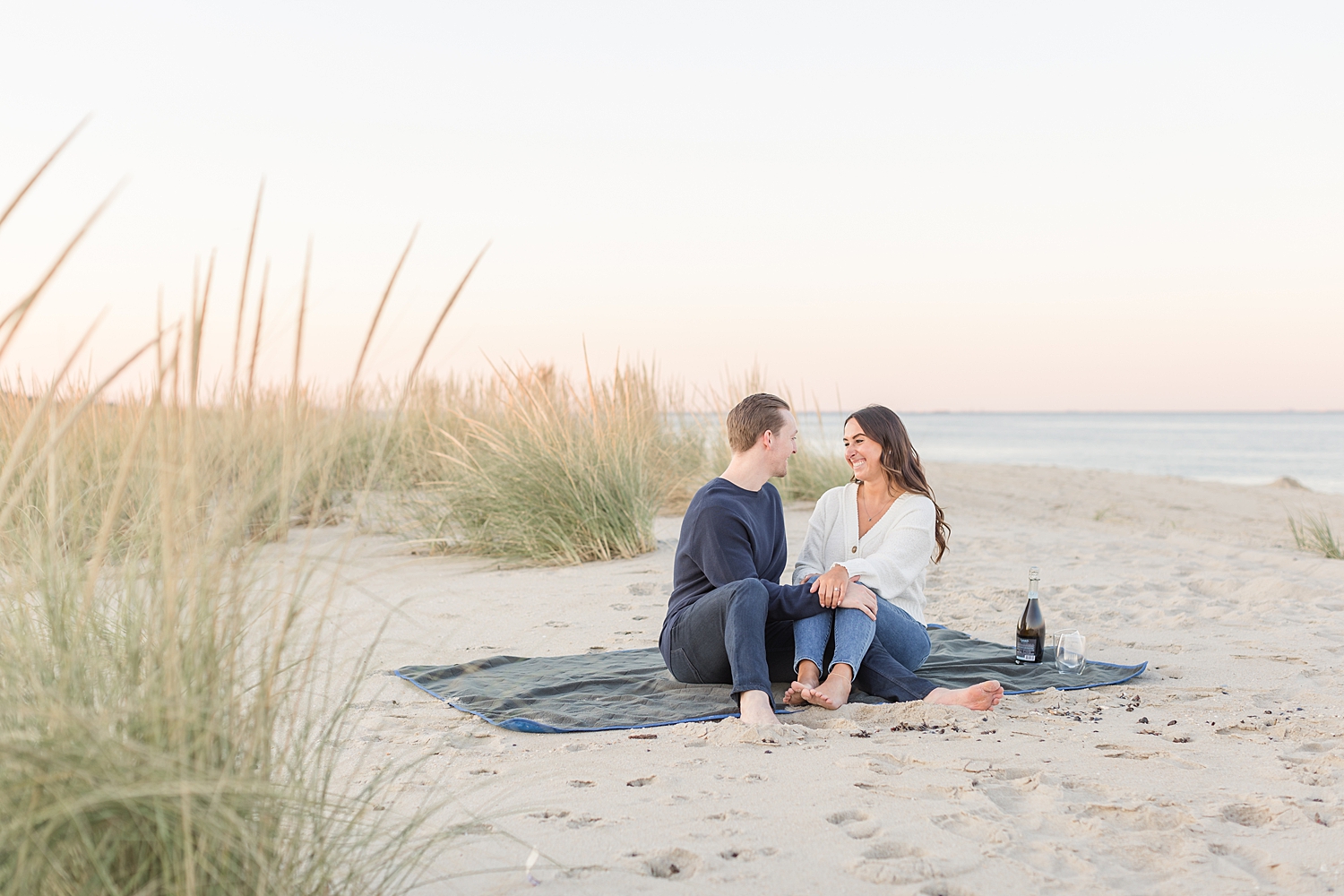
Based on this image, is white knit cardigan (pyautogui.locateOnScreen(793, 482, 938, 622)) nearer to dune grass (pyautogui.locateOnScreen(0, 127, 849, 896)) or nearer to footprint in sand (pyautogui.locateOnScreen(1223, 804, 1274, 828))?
footprint in sand (pyautogui.locateOnScreen(1223, 804, 1274, 828))

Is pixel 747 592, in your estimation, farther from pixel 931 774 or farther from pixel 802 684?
pixel 931 774

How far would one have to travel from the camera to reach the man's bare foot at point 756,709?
10.1 ft

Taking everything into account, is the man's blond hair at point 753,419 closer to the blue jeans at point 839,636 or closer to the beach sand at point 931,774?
the blue jeans at point 839,636

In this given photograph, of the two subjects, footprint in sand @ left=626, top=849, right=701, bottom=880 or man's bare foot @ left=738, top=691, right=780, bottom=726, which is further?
man's bare foot @ left=738, top=691, right=780, bottom=726

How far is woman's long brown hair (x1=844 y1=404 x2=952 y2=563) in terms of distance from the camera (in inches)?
153

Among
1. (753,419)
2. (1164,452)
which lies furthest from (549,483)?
(1164,452)

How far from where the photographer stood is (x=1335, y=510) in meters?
12.7

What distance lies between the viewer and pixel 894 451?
3.88m

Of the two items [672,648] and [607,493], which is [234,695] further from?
[607,493]

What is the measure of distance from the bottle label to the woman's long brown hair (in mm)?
543

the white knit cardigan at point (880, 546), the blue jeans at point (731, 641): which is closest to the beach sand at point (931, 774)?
the blue jeans at point (731, 641)

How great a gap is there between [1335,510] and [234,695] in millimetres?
14578

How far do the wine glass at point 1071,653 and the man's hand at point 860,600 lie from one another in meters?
0.85

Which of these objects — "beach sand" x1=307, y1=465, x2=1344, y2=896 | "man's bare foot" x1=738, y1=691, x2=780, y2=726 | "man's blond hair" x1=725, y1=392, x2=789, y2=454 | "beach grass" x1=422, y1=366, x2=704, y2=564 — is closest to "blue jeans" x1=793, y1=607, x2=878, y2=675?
"beach sand" x1=307, y1=465, x2=1344, y2=896
